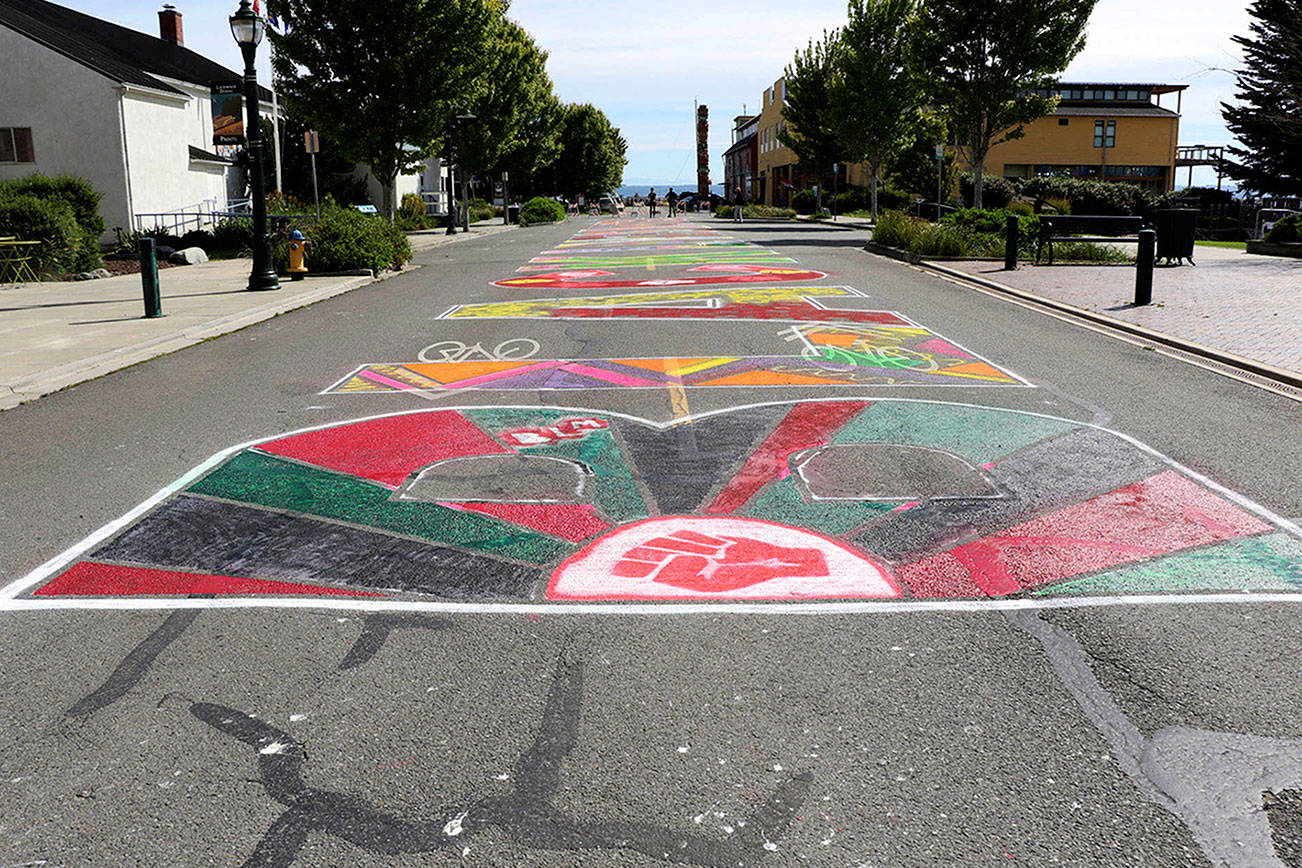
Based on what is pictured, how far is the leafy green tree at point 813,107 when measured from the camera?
5912cm

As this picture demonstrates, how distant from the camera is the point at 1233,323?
44.7ft

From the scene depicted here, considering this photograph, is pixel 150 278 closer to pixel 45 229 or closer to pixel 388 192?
pixel 45 229

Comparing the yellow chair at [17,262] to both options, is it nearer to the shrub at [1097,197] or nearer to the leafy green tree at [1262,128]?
the shrub at [1097,197]

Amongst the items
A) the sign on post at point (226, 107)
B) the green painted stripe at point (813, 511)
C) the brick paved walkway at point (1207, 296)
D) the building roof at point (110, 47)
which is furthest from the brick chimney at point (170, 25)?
the green painted stripe at point (813, 511)

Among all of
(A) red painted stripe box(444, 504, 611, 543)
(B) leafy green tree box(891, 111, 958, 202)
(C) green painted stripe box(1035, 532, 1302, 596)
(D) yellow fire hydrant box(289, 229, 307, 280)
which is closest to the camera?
(C) green painted stripe box(1035, 532, 1302, 596)

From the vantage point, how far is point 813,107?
200 ft

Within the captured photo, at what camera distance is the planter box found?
26.1m

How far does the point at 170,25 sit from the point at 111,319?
40490 millimetres

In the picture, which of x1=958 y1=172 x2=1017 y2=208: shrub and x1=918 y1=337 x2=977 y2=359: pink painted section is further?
x1=958 y1=172 x2=1017 y2=208: shrub

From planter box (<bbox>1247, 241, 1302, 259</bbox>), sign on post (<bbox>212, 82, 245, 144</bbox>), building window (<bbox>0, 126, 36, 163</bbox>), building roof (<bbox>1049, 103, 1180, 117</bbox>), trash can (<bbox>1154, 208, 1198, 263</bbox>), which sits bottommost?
planter box (<bbox>1247, 241, 1302, 259</bbox>)

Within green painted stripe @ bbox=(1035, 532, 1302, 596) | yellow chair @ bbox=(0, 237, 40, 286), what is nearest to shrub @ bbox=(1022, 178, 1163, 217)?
yellow chair @ bbox=(0, 237, 40, 286)

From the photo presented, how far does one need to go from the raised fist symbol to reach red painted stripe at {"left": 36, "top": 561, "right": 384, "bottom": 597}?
136 cm

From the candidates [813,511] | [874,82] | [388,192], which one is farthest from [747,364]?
[874,82]

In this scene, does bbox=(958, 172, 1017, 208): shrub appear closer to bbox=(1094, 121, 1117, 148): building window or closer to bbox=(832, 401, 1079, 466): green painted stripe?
bbox=(1094, 121, 1117, 148): building window
